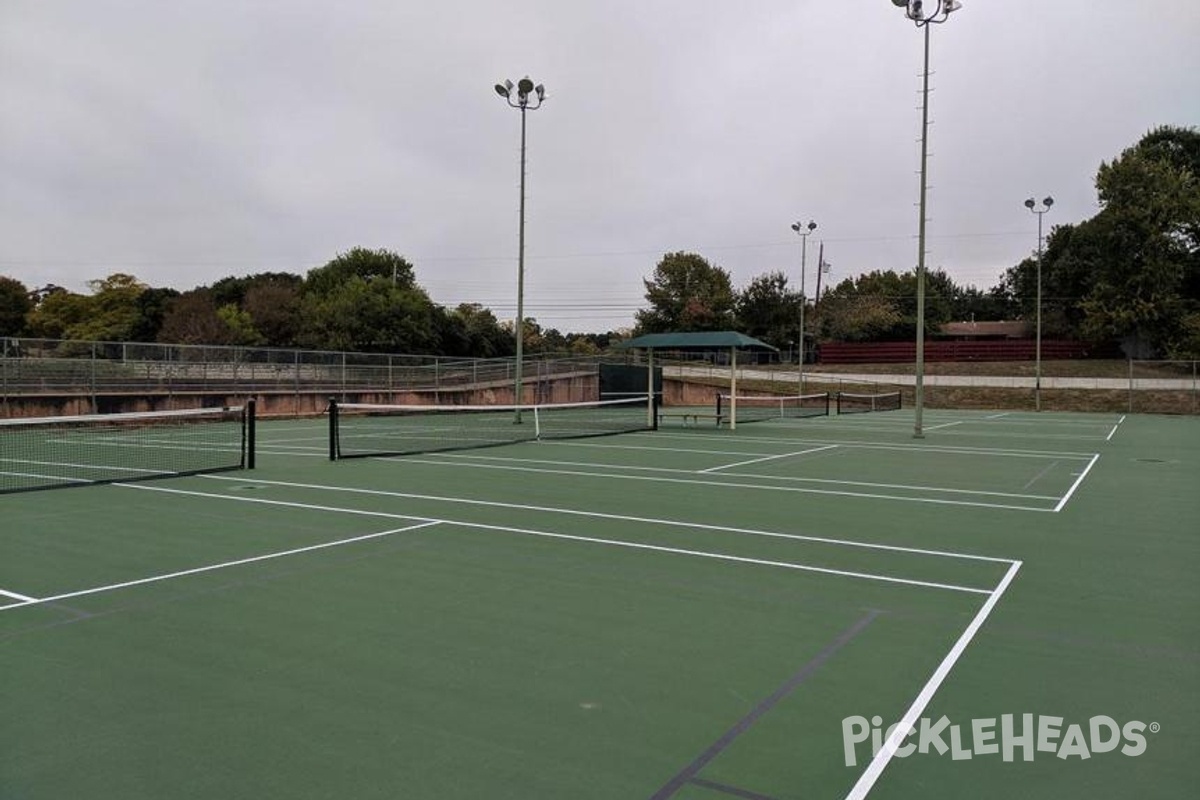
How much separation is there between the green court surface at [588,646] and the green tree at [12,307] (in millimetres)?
95320

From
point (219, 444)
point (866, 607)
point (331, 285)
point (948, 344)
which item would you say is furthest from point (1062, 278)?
point (866, 607)

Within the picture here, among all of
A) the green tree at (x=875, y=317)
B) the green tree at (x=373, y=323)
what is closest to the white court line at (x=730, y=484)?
the green tree at (x=373, y=323)

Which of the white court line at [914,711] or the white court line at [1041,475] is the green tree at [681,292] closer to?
the white court line at [1041,475]

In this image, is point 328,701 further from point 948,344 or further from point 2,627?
point 948,344

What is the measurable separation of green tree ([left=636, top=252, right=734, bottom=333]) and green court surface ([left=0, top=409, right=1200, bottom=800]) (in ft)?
246

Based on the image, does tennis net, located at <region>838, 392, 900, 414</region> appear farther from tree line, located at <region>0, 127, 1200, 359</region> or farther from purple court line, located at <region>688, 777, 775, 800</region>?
purple court line, located at <region>688, 777, 775, 800</region>

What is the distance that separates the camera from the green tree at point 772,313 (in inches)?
3228

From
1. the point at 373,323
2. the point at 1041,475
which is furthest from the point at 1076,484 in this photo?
the point at 373,323

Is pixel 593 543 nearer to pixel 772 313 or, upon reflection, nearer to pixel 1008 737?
pixel 1008 737

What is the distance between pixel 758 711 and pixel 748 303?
81.7 metres

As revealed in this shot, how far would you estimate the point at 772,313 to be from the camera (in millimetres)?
82562

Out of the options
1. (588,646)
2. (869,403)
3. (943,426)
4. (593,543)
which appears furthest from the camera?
(869,403)

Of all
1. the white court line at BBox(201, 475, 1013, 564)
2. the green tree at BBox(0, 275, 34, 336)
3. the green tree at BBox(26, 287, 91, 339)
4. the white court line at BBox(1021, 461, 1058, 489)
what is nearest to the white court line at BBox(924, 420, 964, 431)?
the white court line at BBox(1021, 461, 1058, 489)

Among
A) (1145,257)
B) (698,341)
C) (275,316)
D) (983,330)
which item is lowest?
(698,341)
